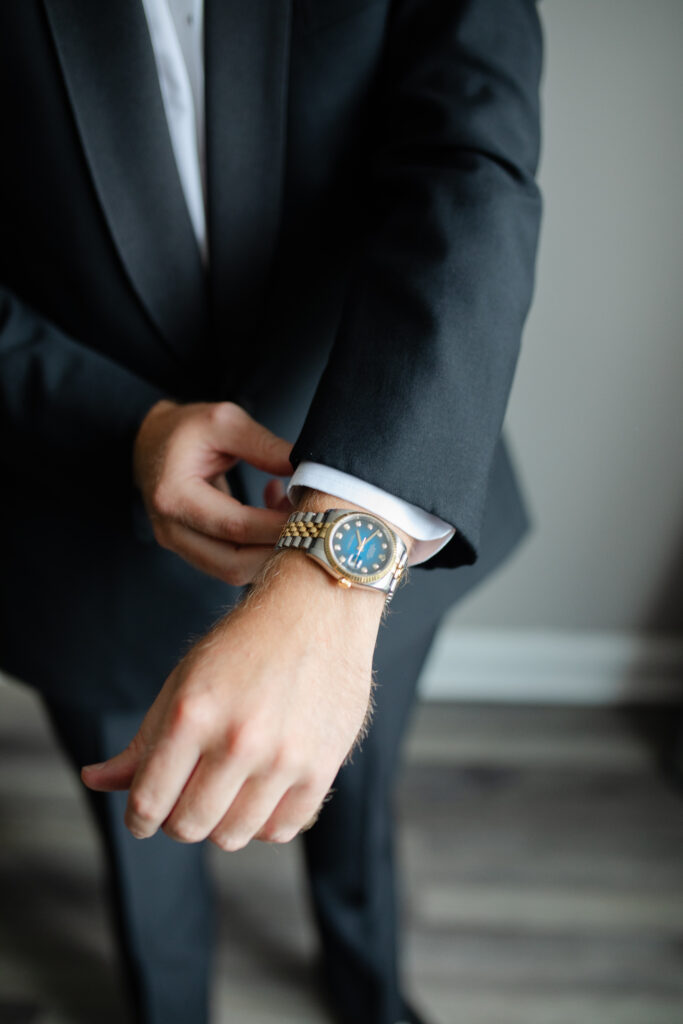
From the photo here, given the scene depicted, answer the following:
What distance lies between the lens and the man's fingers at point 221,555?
524 mm

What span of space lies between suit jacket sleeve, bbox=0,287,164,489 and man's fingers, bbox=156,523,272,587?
0.48 feet

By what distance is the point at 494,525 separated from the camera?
82 centimetres

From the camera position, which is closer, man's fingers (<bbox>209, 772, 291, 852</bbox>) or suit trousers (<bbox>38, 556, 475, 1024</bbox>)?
man's fingers (<bbox>209, 772, 291, 852</bbox>)

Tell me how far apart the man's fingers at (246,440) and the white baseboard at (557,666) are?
1.19 meters

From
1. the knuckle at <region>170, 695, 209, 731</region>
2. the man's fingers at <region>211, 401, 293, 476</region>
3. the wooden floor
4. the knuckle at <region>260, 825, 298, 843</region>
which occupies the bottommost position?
the wooden floor

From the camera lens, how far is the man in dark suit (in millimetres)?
444

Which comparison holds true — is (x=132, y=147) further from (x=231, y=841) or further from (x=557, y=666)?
(x=557, y=666)

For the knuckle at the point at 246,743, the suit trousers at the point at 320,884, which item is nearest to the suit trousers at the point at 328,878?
the suit trousers at the point at 320,884

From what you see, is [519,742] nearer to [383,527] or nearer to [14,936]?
[14,936]

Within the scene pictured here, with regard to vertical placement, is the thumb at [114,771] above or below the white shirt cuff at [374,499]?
below

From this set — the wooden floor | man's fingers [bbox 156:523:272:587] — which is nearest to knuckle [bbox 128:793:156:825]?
man's fingers [bbox 156:523:272:587]

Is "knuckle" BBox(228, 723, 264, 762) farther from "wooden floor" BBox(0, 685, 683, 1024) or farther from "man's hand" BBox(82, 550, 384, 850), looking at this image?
"wooden floor" BBox(0, 685, 683, 1024)

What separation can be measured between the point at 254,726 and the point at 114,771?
0.09 meters

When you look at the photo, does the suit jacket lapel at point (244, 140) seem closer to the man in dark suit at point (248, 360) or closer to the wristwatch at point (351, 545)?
the man in dark suit at point (248, 360)
